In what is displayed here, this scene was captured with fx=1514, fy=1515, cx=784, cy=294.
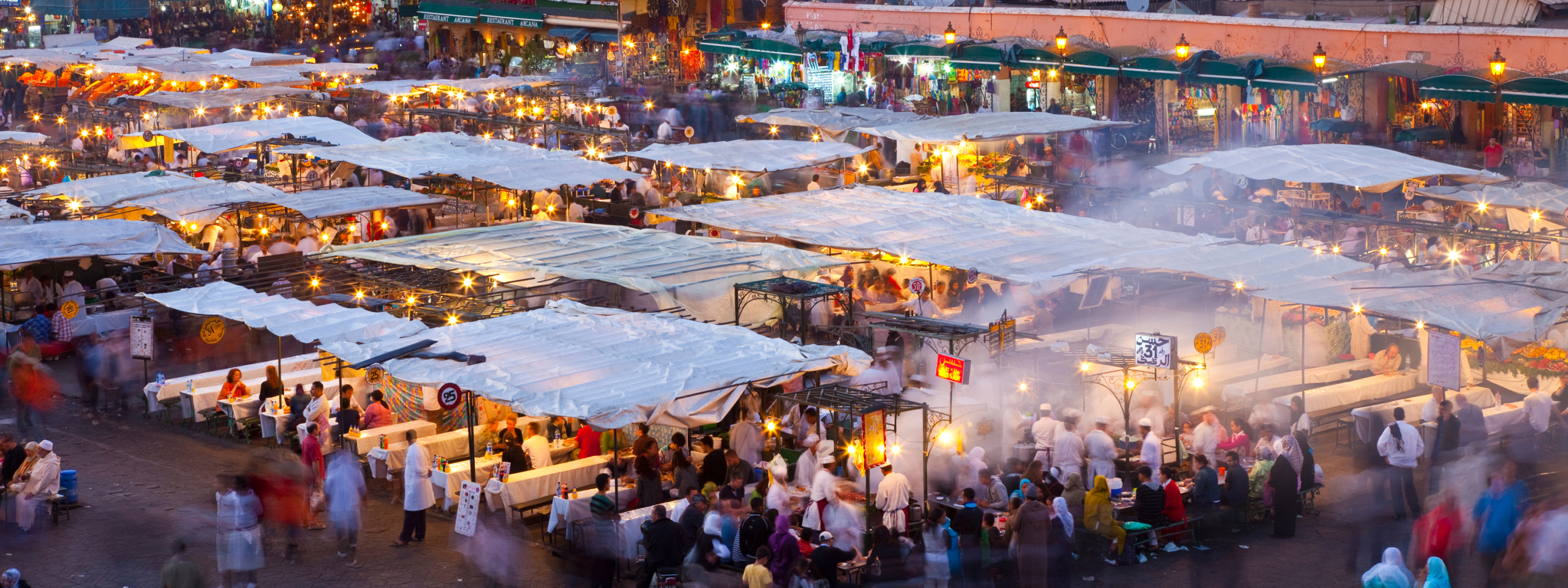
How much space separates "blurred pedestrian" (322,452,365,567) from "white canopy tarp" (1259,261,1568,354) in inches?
394

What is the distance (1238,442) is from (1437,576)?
457 cm

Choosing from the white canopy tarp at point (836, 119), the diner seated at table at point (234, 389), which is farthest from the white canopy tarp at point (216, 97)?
→ the diner seated at table at point (234, 389)

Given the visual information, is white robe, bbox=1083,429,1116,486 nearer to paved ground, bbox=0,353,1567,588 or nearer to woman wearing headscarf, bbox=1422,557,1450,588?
paved ground, bbox=0,353,1567,588

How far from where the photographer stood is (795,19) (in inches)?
2080

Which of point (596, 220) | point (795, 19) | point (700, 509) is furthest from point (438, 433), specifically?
point (795, 19)

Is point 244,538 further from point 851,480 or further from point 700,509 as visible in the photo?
point 851,480

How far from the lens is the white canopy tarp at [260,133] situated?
30705 mm

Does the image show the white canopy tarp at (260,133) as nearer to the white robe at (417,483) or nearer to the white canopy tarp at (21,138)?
the white canopy tarp at (21,138)

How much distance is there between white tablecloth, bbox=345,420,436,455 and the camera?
17.0 m

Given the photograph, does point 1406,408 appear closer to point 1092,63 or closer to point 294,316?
point 294,316

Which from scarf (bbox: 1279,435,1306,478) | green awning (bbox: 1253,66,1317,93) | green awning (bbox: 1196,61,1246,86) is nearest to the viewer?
scarf (bbox: 1279,435,1306,478)

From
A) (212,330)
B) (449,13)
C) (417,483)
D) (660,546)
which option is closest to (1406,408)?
(660,546)

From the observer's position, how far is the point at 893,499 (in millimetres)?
14039

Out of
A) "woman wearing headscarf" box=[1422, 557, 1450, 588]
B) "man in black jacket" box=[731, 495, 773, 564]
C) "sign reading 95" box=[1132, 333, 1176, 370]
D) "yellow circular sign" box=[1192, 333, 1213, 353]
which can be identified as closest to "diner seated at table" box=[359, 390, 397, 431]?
"man in black jacket" box=[731, 495, 773, 564]
